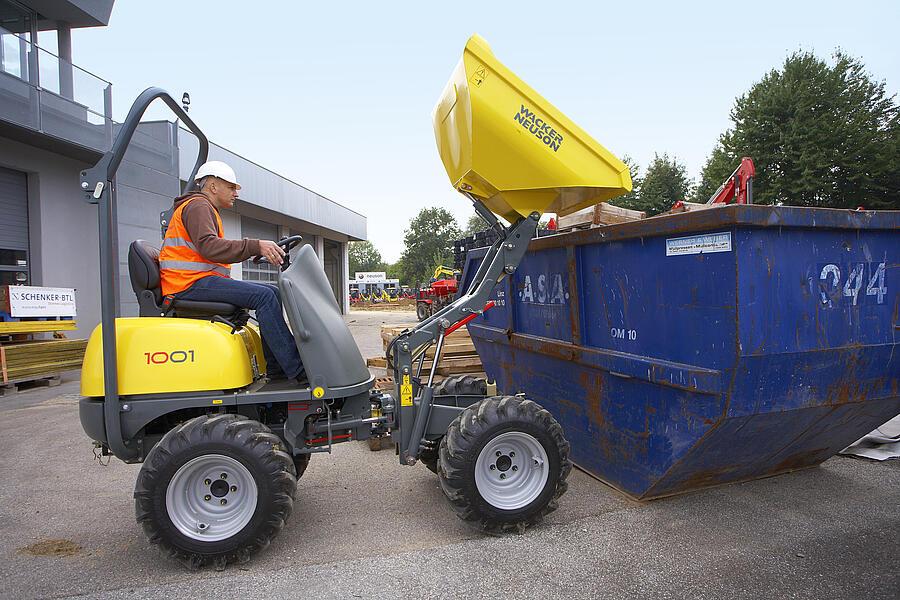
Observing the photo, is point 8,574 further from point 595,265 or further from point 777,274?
point 777,274

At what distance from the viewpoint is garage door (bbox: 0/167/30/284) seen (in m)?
11.3

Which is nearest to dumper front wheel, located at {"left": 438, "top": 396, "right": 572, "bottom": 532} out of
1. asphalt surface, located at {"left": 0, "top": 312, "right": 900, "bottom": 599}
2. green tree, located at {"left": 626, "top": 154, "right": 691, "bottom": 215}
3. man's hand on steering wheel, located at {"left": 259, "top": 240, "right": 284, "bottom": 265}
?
asphalt surface, located at {"left": 0, "top": 312, "right": 900, "bottom": 599}

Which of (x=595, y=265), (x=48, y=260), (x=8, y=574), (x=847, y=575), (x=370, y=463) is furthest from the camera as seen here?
(x=48, y=260)

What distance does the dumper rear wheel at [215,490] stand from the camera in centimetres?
311

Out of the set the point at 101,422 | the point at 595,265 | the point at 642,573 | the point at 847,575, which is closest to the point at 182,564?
the point at 101,422

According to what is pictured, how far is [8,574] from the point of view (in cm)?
323

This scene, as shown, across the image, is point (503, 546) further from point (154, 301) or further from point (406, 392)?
point (154, 301)

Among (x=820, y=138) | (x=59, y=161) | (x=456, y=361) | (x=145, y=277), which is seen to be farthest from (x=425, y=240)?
(x=145, y=277)

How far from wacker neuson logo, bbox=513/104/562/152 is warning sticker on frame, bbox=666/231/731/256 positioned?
941 mm

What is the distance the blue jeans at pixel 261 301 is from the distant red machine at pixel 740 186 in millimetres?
4127

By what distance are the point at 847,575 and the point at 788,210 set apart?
1.96 m

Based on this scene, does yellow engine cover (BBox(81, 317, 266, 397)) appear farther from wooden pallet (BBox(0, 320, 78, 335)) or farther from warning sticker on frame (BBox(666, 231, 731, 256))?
wooden pallet (BBox(0, 320, 78, 335))

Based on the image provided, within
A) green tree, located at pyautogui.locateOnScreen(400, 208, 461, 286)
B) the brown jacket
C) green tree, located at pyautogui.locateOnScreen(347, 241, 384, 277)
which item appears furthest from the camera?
green tree, located at pyautogui.locateOnScreen(347, 241, 384, 277)

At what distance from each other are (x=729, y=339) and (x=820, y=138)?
24969 mm
